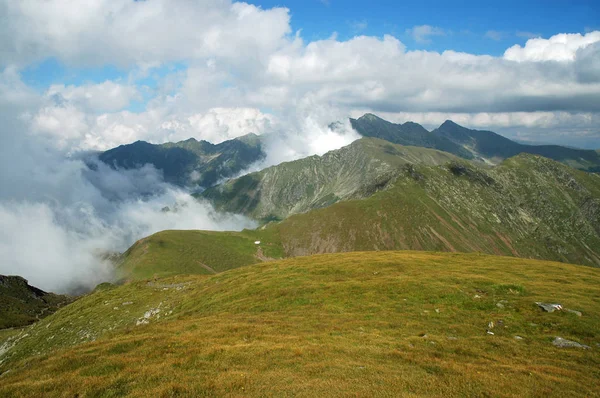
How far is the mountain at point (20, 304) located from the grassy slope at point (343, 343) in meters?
110

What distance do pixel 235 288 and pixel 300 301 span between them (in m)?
15.8

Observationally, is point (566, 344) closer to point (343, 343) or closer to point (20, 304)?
point (343, 343)

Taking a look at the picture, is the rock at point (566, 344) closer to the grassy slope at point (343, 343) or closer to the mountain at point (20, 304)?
the grassy slope at point (343, 343)

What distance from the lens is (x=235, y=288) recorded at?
56.2 m

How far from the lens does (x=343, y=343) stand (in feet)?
89.8

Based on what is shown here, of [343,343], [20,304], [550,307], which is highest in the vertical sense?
[343,343]

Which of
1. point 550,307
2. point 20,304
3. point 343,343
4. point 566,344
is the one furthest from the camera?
point 20,304

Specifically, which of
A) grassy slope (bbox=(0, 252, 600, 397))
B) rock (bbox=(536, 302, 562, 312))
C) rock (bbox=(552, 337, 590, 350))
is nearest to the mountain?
grassy slope (bbox=(0, 252, 600, 397))

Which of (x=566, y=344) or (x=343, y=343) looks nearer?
(x=343, y=343)

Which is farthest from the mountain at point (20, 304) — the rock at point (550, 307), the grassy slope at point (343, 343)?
the rock at point (550, 307)

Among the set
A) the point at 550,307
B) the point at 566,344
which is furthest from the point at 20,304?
the point at 566,344

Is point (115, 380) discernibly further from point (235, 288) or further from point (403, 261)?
point (403, 261)

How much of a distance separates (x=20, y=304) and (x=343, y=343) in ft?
665

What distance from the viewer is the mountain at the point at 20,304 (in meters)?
140
